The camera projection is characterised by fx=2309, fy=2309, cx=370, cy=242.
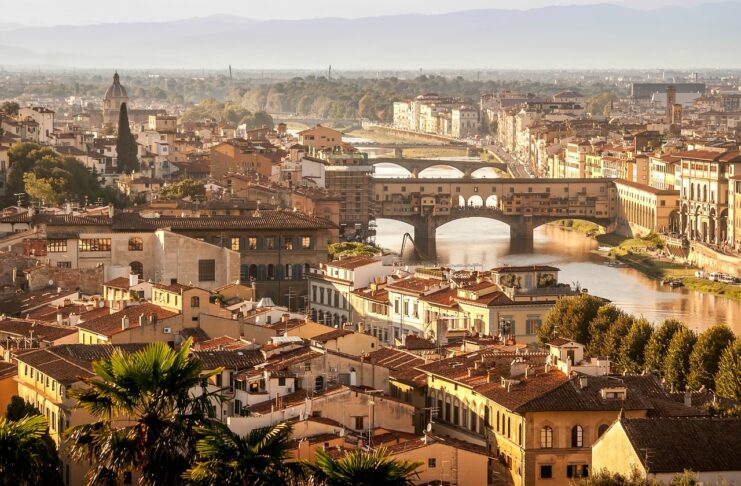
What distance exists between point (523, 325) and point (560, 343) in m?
5.86

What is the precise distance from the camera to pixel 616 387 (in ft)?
53.6

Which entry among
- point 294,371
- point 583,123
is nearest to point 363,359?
point 294,371

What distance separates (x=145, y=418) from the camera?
12.0 m

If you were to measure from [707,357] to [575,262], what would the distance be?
23306mm

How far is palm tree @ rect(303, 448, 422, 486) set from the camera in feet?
40.2

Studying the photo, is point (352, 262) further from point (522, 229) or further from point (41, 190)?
point (522, 229)

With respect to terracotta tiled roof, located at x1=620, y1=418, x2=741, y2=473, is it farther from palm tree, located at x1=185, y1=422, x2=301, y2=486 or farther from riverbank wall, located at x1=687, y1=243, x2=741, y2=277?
riverbank wall, located at x1=687, y1=243, x2=741, y2=277

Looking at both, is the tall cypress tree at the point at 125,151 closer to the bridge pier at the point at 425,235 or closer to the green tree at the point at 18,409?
the bridge pier at the point at 425,235

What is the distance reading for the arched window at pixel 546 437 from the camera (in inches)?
633

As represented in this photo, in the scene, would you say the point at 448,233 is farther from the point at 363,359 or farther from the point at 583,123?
the point at 363,359

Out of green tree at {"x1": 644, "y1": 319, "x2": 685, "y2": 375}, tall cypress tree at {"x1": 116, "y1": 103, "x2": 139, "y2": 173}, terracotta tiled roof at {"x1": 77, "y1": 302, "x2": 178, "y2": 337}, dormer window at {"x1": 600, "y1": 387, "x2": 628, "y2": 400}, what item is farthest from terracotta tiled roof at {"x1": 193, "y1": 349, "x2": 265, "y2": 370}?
tall cypress tree at {"x1": 116, "y1": 103, "x2": 139, "y2": 173}

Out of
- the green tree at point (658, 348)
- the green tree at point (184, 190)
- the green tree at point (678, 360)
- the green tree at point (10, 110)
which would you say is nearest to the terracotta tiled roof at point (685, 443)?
the green tree at point (678, 360)

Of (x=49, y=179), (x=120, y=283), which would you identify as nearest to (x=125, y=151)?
(x=49, y=179)

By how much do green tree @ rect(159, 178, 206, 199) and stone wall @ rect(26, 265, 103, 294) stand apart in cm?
1292
